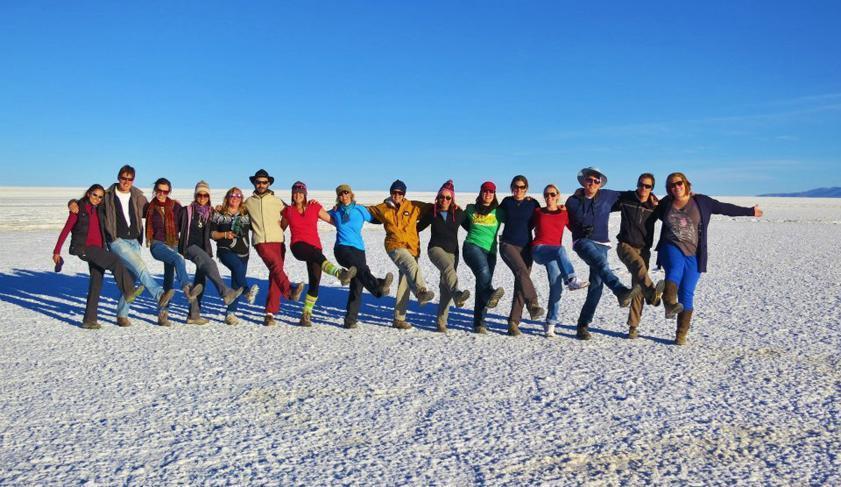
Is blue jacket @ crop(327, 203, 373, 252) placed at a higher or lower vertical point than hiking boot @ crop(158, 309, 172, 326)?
higher

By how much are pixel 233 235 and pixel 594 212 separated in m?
4.21

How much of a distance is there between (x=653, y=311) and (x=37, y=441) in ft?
24.7

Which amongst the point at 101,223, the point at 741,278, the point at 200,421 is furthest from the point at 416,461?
the point at 741,278

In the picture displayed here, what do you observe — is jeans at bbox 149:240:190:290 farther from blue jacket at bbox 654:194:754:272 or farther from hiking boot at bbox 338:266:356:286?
blue jacket at bbox 654:194:754:272

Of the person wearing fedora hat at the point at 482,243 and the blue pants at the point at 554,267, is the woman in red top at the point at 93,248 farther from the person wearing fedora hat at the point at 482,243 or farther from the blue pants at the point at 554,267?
the blue pants at the point at 554,267

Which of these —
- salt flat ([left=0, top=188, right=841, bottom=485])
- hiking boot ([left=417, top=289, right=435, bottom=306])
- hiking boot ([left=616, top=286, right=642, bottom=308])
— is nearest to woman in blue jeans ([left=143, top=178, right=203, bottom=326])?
salt flat ([left=0, top=188, right=841, bottom=485])

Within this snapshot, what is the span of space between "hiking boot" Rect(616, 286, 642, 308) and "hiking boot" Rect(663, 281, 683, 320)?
0.30 meters

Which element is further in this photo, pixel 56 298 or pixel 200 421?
pixel 56 298

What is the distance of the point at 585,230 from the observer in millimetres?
7285

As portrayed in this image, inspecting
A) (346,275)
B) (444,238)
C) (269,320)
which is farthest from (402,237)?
(269,320)

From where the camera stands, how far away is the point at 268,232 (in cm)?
800

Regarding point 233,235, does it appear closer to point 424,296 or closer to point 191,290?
point 191,290

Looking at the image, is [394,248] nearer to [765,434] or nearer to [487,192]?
[487,192]

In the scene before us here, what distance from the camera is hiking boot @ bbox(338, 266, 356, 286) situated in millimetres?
7543
